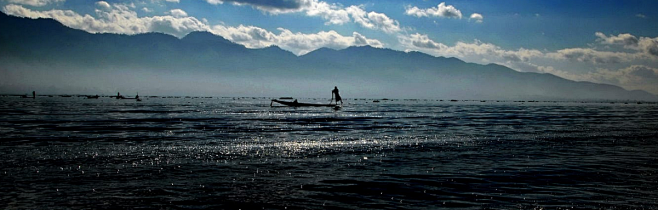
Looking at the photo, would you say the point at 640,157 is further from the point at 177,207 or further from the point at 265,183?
the point at 177,207

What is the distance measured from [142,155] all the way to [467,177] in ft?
37.2

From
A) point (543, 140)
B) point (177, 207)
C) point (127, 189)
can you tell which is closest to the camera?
point (177, 207)

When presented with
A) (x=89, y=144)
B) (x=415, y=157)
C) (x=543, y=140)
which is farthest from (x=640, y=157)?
(x=89, y=144)

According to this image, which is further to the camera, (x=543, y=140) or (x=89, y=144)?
(x=543, y=140)

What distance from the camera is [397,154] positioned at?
17484mm

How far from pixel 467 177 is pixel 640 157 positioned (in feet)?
30.9

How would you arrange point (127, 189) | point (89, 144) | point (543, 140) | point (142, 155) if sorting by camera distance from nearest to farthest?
point (127, 189), point (142, 155), point (89, 144), point (543, 140)

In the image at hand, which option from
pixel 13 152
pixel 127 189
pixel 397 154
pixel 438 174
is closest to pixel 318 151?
pixel 397 154

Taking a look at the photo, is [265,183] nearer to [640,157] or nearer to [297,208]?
[297,208]

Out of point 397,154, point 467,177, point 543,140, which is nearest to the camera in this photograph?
point 467,177

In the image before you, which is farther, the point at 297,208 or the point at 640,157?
the point at 640,157

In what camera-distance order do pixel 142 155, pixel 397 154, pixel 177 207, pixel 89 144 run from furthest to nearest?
pixel 89 144 < pixel 397 154 < pixel 142 155 < pixel 177 207

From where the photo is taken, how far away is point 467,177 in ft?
40.5

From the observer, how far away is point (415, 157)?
1662 cm
